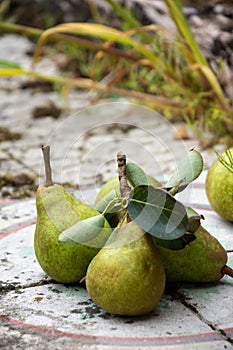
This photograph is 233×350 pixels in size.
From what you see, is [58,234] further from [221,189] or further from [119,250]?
[221,189]

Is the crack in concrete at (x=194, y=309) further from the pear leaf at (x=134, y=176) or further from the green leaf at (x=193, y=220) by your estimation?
the pear leaf at (x=134, y=176)

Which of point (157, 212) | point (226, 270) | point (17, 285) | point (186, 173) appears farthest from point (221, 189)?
point (17, 285)

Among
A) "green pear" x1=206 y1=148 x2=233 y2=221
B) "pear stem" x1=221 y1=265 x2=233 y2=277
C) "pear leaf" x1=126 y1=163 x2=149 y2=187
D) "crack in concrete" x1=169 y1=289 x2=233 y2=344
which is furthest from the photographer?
"green pear" x1=206 y1=148 x2=233 y2=221

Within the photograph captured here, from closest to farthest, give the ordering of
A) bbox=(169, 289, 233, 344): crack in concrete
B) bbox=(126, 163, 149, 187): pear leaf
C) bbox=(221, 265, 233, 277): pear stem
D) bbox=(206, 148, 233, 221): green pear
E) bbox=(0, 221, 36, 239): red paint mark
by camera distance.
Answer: bbox=(169, 289, 233, 344): crack in concrete, bbox=(126, 163, 149, 187): pear leaf, bbox=(221, 265, 233, 277): pear stem, bbox=(206, 148, 233, 221): green pear, bbox=(0, 221, 36, 239): red paint mark

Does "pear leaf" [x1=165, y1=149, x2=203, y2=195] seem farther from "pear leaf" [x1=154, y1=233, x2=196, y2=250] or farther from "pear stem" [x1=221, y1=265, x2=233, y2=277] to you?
"pear stem" [x1=221, y1=265, x2=233, y2=277]

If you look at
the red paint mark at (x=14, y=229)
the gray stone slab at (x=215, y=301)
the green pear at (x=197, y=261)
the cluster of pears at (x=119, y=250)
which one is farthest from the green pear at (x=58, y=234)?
the red paint mark at (x=14, y=229)

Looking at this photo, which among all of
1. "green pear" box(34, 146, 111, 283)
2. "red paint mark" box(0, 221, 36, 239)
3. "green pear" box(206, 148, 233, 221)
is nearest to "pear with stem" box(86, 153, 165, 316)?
"green pear" box(34, 146, 111, 283)

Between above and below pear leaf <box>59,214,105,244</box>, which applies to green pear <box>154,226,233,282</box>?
below

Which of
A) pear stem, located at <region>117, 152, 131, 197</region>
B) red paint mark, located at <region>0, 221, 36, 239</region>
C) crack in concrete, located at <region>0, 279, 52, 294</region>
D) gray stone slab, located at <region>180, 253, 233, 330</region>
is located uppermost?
pear stem, located at <region>117, 152, 131, 197</region>
